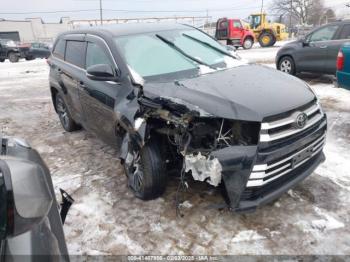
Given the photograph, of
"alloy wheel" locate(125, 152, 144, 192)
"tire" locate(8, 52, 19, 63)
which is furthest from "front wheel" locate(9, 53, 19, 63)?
Result: "alloy wheel" locate(125, 152, 144, 192)

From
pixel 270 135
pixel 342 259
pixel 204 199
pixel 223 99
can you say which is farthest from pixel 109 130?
pixel 342 259

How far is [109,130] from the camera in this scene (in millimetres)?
3756

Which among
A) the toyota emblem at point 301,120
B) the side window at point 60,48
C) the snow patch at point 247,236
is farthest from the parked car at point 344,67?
the side window at point 60,48

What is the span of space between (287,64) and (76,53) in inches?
258

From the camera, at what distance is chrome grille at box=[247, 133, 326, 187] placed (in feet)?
8.25

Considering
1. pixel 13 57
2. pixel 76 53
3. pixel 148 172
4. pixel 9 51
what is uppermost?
pixel 76 53

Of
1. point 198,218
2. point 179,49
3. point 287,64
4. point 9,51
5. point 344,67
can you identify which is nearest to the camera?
point 198,218

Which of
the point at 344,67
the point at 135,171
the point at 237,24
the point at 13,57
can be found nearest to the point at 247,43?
the point at 237,24

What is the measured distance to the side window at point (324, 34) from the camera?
8115 mm

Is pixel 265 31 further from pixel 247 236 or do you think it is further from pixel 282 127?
pixel 247 236

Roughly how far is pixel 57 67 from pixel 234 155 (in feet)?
13.0

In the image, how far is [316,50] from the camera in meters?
8.27

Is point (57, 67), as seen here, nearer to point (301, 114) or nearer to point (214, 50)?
point (214, 50)

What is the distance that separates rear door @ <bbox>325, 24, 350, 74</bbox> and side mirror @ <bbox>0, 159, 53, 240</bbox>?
827cm
